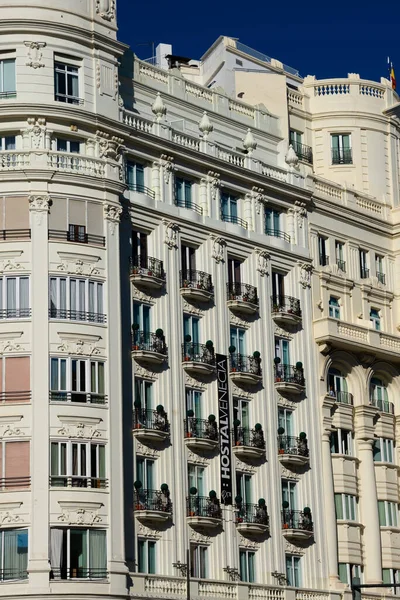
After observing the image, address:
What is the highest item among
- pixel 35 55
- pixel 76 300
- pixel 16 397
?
pixel 35 55

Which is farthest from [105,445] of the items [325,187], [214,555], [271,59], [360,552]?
[271,59]

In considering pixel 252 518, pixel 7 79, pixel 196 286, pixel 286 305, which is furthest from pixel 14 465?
pixel 286 305

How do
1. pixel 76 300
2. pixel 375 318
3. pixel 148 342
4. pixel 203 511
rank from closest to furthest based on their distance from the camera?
pixel 76 300, pixel 203 511, pixel 148 342, pixel 375 318

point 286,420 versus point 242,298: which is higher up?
point 242,298

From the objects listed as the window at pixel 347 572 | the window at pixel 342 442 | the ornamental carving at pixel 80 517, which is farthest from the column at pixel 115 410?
the window at pixel 342 442

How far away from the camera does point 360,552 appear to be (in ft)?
250

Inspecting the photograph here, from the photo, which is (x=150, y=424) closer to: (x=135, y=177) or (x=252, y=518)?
(x=252, y=518)

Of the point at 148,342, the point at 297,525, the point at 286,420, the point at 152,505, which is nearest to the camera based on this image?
the point at 152,505

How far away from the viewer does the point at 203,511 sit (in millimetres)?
68625

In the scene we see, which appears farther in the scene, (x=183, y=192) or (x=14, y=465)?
(x=183, y=192)

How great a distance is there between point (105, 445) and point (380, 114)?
106 ft

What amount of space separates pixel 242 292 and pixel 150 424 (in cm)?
1042

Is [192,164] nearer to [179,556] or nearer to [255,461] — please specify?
[255,461]

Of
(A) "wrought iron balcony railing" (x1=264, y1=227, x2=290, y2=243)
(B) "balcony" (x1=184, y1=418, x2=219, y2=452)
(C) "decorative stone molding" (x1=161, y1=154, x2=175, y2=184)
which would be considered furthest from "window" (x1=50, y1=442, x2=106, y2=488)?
(A) "wrought iron balcony railing" (x1=264, y1=227, x2=290, y2=243)
